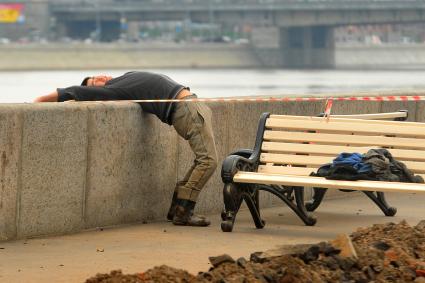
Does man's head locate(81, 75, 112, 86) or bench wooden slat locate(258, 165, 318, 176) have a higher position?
man's head locate(81, 75, 112, 86)

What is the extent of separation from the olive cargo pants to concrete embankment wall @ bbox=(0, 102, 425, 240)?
33 centimetres

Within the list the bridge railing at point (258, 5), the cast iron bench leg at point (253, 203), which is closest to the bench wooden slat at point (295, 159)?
the cast iron bench leg at point (253, 203)

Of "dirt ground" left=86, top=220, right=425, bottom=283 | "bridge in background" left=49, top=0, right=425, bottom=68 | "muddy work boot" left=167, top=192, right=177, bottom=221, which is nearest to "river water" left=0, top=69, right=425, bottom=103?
"bridge in background" left=49, top=0, right=425, bottom=68

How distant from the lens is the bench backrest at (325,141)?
31.3 ft

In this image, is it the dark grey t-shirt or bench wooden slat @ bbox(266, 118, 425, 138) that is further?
bench wooden slat @ bbox(266, 118, 425, 138)

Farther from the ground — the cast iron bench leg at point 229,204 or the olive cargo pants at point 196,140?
the olive cargo pants at point 196,140

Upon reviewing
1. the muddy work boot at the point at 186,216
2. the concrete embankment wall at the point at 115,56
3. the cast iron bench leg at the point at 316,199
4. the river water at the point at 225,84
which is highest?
the concrete embankment wall at the point at 115,56

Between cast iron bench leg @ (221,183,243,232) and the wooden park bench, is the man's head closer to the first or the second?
the wooden park bench

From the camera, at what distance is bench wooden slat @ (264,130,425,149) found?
9555 millimetres

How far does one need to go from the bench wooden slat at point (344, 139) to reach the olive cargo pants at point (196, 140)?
0.49m

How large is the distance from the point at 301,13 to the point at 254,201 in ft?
362

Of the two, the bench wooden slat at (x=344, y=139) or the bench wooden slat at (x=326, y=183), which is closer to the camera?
the bench wooden slat at (x=326, y=183)

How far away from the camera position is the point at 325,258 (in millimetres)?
6566

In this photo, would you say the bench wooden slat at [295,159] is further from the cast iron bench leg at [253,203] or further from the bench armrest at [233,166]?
the cast iron bench leg at [253,203]
